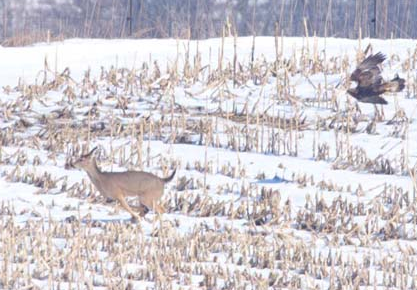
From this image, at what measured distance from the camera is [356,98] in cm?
1267

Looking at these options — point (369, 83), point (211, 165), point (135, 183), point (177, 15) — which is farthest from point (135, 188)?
point (177, 15)

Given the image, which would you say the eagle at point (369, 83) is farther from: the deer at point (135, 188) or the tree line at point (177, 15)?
the tree line at point (177, 15)

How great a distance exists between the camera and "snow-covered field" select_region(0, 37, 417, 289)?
22.8 ft

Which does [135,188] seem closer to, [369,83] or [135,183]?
[135,183]

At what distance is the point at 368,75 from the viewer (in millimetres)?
12602

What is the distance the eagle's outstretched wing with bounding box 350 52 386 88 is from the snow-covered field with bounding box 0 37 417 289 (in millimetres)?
322

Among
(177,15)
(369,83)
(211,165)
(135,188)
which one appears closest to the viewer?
(135,188)

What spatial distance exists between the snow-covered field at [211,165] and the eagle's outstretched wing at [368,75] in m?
0.32

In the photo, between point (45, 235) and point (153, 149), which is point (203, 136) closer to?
point (153, 149)

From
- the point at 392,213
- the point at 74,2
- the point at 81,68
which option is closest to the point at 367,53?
the point at 81,68

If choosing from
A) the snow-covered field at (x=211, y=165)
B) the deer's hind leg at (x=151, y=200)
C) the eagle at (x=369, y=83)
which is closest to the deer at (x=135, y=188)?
the deer's hind leg at (x=151, y=200)

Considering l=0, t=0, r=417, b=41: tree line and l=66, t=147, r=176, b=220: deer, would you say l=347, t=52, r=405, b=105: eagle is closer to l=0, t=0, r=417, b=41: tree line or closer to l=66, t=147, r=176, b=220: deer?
l=66, t=147, r=176, b=220: deer

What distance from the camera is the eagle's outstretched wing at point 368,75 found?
41.1 feet

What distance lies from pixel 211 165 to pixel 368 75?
9.44 ft
